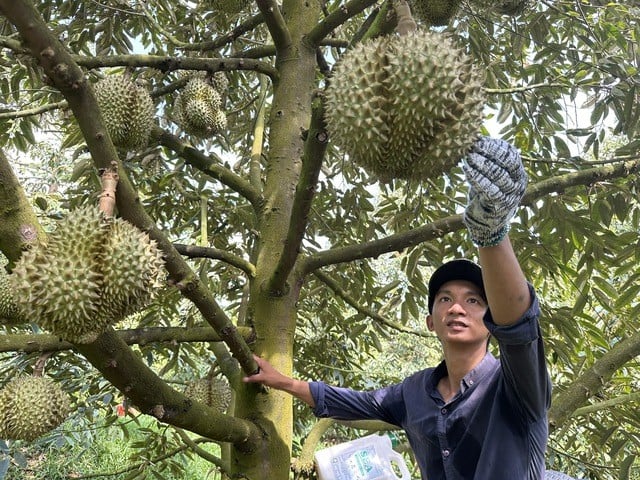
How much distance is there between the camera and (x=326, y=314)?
358 centimetres

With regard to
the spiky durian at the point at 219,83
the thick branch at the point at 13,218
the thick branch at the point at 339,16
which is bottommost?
the thick branch at the point at 13,218

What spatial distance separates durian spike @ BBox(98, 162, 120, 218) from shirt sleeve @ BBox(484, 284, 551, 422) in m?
0.90

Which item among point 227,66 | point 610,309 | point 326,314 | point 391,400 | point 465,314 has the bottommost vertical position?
point 391,400

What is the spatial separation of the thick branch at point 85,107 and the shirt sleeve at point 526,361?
75 centimetres

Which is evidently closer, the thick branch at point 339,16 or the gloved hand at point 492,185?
the gloved hand at point 492,185

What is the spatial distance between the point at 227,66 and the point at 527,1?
1239mm

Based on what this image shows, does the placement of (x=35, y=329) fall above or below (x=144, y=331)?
above

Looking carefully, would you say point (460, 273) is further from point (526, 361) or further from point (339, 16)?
point (339, 16)

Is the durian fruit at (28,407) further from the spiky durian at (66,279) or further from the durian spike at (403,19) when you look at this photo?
the durian spike at (403,19)

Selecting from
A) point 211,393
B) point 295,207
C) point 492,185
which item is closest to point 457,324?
point 295,207

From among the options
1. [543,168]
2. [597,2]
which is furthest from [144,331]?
[597,2]

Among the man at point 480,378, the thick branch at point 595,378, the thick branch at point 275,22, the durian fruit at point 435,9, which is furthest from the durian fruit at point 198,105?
the thick branch at point 595,378

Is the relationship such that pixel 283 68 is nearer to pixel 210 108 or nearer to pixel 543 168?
pixel 210 108

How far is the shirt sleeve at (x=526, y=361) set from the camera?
4.44 feet
